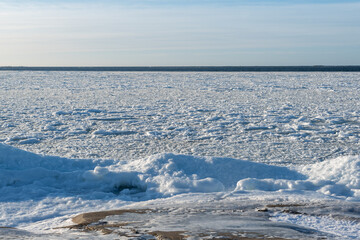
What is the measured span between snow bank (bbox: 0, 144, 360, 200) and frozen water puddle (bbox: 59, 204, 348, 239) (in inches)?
30.9

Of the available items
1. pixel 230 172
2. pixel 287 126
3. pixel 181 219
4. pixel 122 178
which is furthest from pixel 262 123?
pixel 181 219

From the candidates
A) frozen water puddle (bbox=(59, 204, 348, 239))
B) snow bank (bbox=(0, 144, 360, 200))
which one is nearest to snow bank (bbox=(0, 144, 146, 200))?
snow bank (bbox=(0, 144, 360, 200))

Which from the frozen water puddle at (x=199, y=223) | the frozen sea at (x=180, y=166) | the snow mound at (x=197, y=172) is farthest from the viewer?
the snow mound at (x=197, y=172)

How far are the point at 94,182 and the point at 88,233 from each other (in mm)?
1977

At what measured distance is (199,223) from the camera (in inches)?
122

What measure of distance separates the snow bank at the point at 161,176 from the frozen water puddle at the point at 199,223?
784 mm

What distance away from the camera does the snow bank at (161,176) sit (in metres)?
4.59

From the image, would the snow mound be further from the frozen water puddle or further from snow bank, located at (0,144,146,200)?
the frozen water puddle

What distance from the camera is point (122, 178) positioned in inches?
191

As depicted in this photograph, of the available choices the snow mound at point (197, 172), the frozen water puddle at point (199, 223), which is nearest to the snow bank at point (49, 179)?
the snow mound at point (197, 172)

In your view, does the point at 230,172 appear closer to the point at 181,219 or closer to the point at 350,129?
the point at 181,219

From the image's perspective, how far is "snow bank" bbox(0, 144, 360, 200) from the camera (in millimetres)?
4586

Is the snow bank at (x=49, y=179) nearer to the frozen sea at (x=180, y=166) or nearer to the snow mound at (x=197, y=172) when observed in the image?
the frozen sea at (x=180, y=166)

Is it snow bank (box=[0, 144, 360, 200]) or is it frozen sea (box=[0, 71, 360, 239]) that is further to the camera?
snow bank (box=[0, 144, 360, 200])
